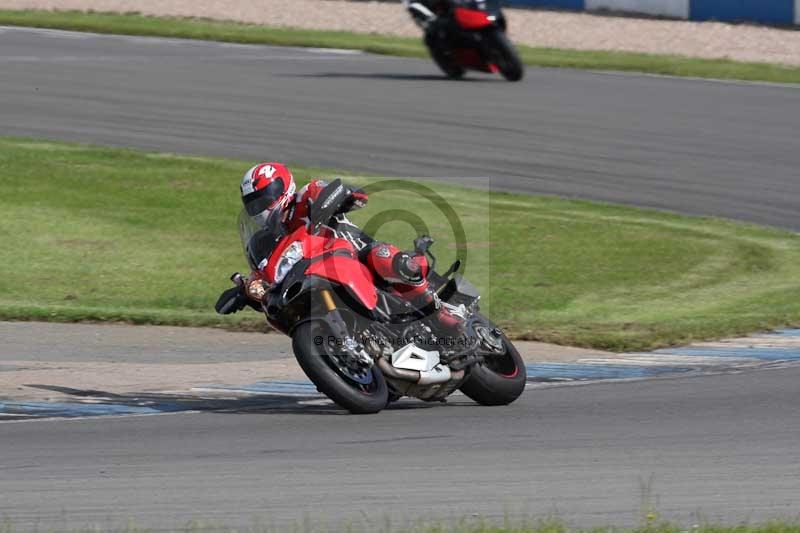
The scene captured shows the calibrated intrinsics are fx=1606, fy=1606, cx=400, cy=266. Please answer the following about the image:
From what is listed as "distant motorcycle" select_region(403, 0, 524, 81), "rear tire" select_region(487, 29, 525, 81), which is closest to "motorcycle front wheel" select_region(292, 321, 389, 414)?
"distant motorcycle" select_region(403, 0, 524, 81)

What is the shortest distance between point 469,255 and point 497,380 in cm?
576

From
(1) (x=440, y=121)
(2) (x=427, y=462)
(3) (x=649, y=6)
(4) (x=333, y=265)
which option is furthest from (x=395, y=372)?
(3) (x=649, y=6)

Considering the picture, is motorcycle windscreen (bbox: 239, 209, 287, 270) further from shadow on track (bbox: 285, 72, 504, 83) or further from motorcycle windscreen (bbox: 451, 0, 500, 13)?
shadow on track (bbox: 285, 72, 504, 83)

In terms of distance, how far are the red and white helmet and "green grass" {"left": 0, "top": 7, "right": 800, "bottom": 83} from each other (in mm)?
17341

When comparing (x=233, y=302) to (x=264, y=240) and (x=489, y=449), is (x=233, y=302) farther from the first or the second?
(x=489, y=449)

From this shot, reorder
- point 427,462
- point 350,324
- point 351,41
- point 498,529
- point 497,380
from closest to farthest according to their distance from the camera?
point 498,529 < point 427,462 < point 350,324 < point 497,380 < point 351,41

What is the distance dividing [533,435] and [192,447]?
5.79 feet

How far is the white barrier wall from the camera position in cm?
3269

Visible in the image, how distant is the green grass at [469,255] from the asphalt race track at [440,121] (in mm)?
875

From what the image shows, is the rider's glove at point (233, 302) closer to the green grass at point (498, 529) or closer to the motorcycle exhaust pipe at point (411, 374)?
the motorcycle exhaust pipe at point (411, 374)

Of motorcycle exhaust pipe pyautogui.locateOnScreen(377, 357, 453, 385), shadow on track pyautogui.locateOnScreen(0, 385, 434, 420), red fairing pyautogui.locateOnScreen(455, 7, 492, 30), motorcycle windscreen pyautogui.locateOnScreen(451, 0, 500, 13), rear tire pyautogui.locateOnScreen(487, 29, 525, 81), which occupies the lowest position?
shadow on track pyautogui.locateOnScreen(0, 385, 434, 420)

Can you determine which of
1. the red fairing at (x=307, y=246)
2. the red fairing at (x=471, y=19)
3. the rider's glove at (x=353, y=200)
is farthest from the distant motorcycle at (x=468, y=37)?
the red fairing at (x=307, y=246)

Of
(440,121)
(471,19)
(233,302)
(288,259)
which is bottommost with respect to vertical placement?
(233,302)

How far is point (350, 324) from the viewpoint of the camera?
8.81 metres
